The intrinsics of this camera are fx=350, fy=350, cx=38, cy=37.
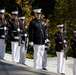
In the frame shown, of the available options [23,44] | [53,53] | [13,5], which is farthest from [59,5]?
[23,44]

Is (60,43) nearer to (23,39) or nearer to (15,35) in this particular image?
(23,39)

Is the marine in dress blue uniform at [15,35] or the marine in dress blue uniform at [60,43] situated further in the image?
the marine in dress blue uniform at [15,35]

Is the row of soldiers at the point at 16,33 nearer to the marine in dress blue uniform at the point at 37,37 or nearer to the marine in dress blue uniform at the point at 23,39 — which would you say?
the marine in dress blue uniform at the point at 23,39

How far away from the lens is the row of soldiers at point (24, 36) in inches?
401

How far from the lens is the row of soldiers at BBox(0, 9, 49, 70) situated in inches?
401

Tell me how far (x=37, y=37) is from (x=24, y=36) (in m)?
1.15

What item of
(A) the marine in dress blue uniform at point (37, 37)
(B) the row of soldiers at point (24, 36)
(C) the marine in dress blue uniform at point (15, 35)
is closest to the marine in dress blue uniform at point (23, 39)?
(B) the row of soldiers at point (24, 36)

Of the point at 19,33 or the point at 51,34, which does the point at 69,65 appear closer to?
the point at 19,33

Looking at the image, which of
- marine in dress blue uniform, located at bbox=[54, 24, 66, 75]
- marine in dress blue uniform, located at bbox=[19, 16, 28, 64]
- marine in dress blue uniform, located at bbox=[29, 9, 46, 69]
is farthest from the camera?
marine in dress blue uniform, located at bbox=[19, 16, 28, 64]

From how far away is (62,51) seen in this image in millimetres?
10766

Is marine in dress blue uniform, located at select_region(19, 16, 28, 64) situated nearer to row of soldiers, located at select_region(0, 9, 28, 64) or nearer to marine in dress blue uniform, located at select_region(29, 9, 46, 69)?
row of soldiers, located at select_region(0, 9, 28, 64)

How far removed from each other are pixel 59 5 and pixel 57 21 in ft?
3.01

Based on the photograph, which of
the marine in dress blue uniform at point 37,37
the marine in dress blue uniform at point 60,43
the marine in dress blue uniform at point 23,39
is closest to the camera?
the marine in dress blue uniform at point 37,37

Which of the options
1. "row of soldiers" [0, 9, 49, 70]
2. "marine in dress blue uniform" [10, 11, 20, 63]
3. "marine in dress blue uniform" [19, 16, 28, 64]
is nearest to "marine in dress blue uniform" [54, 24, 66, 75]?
"row of soldiers" [0, 9, 49, 70]
